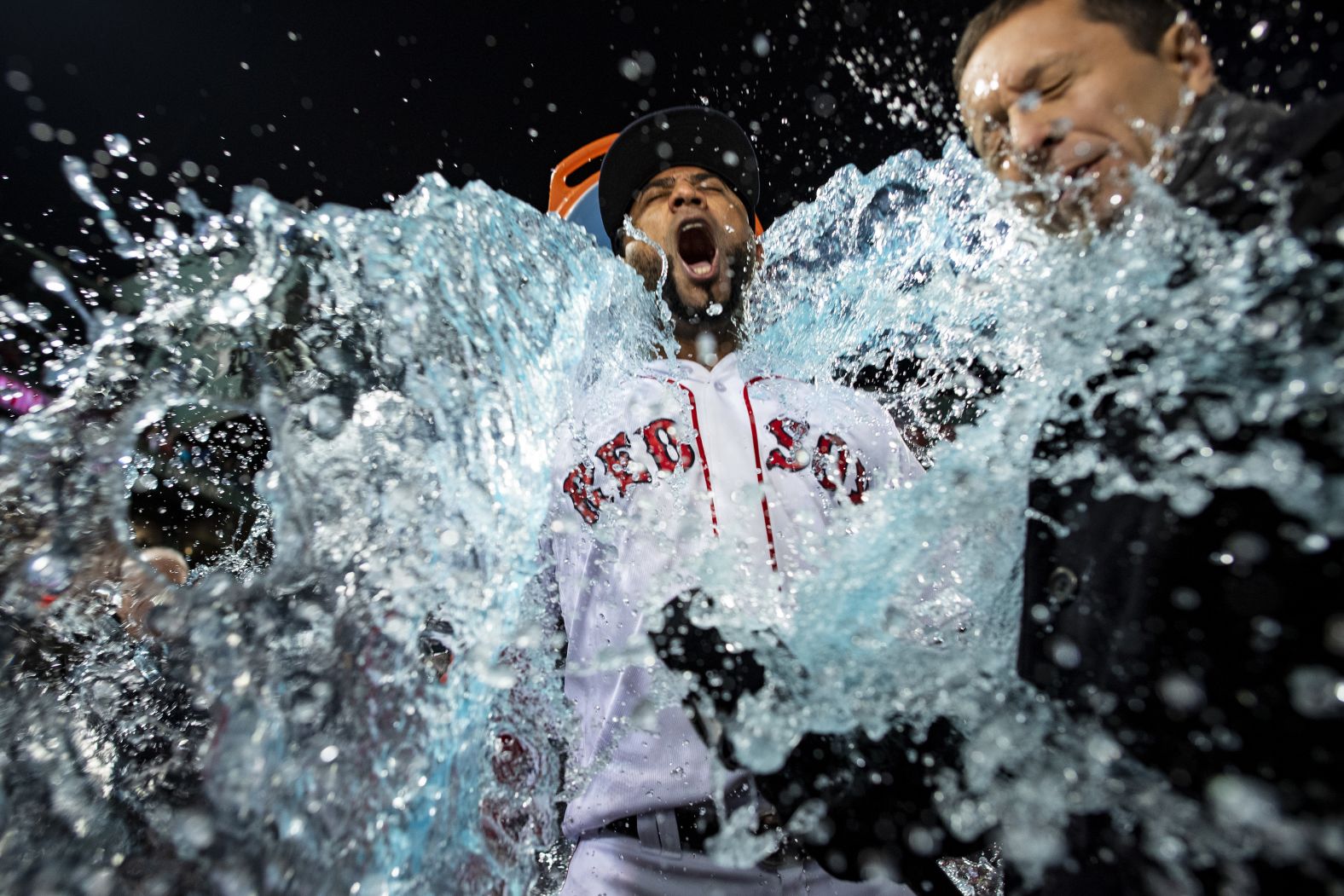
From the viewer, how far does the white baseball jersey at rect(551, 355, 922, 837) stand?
1630mm

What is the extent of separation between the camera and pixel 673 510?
1.93m

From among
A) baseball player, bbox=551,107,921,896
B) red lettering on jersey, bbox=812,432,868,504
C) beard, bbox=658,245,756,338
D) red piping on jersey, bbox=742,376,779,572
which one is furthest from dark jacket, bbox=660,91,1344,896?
beard, bbox=658,245,756,338

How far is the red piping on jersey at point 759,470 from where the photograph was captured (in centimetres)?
183

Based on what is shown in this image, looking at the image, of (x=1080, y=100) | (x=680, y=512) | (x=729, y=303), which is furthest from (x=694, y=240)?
(x=1080, y=100)

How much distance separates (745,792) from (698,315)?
1.69 meters

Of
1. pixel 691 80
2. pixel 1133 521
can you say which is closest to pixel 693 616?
pixel 1133 521

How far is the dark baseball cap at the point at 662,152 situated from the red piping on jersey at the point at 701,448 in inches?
38.2

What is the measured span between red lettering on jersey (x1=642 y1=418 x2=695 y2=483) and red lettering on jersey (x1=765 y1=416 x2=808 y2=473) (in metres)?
0.26

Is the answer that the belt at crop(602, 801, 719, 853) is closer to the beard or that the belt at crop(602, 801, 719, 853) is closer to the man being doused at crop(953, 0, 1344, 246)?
the man being doused at crop(953, 0, 1344, 246)

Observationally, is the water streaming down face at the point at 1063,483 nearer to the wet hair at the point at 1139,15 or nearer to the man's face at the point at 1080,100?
the man's face at the point at 1080,100

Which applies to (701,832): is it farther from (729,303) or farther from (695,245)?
(695,245)

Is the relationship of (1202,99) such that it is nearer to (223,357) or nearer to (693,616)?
(693,616)

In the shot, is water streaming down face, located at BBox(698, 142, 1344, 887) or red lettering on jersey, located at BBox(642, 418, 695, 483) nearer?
water streaming down face, located at BBox(698, 142, 1344, 887)

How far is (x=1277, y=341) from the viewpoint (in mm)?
753
